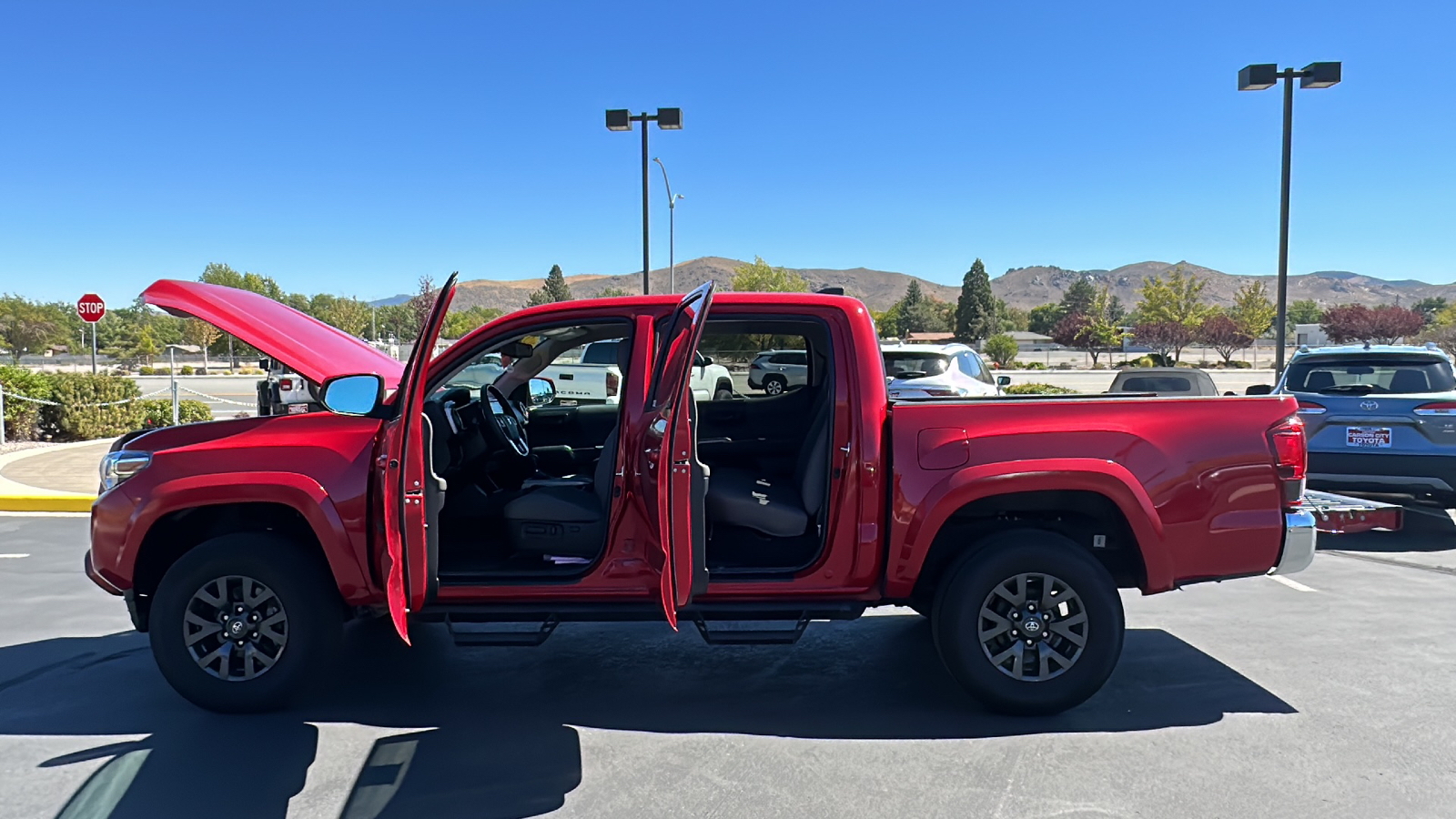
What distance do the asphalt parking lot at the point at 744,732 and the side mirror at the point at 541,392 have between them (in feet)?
4.77

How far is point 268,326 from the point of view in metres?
4.37

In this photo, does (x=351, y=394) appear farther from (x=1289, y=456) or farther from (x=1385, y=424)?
(x=1385, y=424)

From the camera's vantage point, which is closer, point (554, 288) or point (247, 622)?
point (247, 622)

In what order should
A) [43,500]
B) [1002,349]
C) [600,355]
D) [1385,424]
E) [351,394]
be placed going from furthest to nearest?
[1002,349]
[600,355]
[43,500]
[1385,424]
[351,394]

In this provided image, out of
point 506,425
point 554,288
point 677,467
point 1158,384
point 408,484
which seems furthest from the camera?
point 554,288

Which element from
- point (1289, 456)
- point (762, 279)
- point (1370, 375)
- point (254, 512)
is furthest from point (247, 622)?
point (762, 279)

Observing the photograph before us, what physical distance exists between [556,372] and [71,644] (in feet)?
28.3

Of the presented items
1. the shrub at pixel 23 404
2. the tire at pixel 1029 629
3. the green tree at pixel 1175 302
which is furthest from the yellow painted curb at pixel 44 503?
the green tree at pixel 1175 302

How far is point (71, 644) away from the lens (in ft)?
17.5

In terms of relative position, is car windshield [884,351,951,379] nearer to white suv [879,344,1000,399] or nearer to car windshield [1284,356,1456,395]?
white suv [879,344,1000,399]

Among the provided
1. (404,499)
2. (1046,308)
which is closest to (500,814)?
(404,499)

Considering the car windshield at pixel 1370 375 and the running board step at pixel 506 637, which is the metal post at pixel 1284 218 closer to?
the car windshield at pixel 1370 375

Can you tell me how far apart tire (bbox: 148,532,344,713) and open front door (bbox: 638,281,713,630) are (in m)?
1.54

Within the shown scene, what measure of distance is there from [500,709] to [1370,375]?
797cm
